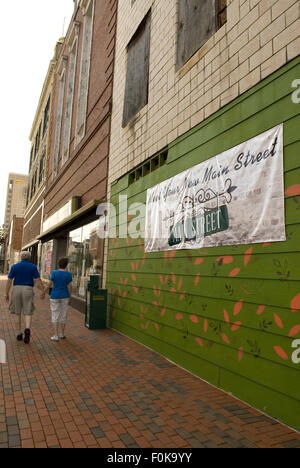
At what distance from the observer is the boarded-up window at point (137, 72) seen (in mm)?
7973

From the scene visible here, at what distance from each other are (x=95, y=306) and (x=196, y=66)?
19.1 feet

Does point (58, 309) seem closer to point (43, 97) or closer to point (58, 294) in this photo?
point (58, 294)

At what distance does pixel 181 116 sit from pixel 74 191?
9122 millimetres

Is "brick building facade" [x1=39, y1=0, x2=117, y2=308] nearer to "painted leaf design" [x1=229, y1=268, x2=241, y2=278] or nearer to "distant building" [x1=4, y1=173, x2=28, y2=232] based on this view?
"painted leaf design" [x1=229, y1=268, x2=241, y2=278]

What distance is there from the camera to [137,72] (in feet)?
27.8

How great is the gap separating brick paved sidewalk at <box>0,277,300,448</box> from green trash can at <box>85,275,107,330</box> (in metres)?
2.37

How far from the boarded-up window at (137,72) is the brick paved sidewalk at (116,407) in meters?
5.73

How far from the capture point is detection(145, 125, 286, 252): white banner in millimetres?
3793

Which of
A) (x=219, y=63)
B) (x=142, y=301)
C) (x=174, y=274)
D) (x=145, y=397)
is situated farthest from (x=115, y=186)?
(x=145, y=397)

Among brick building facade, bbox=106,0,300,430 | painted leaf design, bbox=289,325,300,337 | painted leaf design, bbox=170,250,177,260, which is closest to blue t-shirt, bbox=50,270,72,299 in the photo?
brick building facade, bbox=106,0,300,430

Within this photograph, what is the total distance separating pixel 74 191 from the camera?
14.3 meters

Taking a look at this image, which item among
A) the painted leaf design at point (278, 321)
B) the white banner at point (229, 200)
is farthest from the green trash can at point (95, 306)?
the painted leaf design at point (278, 321)

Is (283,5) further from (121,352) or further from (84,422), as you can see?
(121,352)

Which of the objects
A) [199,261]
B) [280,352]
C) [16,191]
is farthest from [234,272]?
[16,191]
